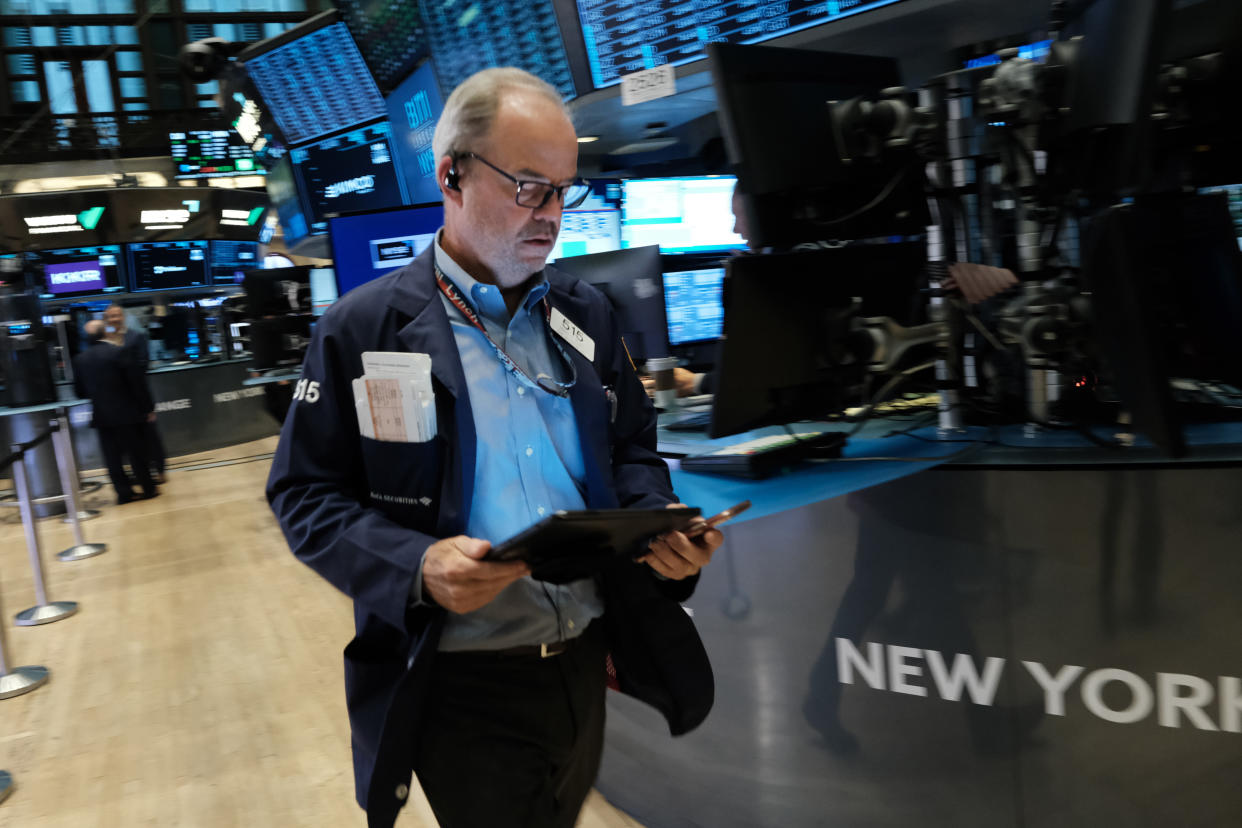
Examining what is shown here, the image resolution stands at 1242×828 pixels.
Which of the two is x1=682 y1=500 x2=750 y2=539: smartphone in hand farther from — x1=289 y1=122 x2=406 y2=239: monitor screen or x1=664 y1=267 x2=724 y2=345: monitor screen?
x1=289 y1=122 x2=406 y2=239: monitor screen

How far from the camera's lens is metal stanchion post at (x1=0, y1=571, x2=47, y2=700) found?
399 centimetres

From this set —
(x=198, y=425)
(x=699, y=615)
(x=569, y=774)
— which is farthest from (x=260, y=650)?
(x=198, y=425)

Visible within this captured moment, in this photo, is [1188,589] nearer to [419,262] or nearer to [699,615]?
[699,615]

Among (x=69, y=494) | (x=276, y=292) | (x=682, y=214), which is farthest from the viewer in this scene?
(x=276, y=292)

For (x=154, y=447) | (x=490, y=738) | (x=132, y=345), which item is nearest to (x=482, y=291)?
(x=490, y=738)

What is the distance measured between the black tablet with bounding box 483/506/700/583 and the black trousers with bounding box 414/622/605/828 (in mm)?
219

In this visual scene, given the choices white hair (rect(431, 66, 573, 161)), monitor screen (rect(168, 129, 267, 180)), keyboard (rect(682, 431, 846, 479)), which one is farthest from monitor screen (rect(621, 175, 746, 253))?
monitor screen (rect(168, 129, 267, 180))

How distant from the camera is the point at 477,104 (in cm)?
125

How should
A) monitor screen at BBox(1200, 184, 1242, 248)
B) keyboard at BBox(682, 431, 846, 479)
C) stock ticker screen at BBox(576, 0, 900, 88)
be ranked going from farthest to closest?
stock ticker screen at BBox(576, 0, 900, 88)
keyboard at BBox(682, 431, 846, 479)
monitor screen at BBox(1200, 184, 1242, 248)

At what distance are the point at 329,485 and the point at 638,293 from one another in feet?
6.78

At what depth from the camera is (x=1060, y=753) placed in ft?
5.93

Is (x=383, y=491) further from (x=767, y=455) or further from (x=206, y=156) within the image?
(x=206, y=156)

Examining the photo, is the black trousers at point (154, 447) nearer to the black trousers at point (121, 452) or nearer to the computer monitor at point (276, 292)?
the black trousers at point (121, 452)

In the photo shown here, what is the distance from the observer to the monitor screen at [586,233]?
4.02m
